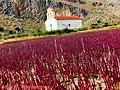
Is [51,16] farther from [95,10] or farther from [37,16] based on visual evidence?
[95,10]

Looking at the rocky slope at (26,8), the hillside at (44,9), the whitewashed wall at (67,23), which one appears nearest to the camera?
the whitewashed wall at (67,23)

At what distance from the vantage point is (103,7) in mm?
120875

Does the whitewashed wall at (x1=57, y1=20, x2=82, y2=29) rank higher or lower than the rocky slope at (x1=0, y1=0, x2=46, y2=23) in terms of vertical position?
lower

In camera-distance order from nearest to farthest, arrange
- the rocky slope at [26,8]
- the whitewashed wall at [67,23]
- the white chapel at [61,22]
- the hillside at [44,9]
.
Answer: the white chapel at [61,22]
the whitewashed wall at [67,23]
the hillside at [44,9]
the rocky slope at [26,8]

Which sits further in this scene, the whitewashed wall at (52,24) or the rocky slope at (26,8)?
the rocky slope at (26,8)

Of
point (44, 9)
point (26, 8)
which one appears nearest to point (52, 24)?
point (44, 9)

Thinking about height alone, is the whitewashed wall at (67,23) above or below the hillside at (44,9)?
below

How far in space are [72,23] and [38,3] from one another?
104 ft

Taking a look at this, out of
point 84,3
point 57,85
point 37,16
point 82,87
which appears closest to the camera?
point 82,87

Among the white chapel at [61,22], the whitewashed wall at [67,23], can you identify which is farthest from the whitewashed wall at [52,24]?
the whitewashed wall at [67,23]

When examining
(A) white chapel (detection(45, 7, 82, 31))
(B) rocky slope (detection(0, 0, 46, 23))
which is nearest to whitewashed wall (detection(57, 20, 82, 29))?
(A) white chapel (detection(45, 7, 82, 31))

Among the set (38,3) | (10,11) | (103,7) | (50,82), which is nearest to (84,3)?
(103,7)

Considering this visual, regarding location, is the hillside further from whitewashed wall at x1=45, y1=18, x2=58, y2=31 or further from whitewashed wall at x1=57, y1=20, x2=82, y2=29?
whitewashed wall at x1=57, y1=20, x2=82, y2=29

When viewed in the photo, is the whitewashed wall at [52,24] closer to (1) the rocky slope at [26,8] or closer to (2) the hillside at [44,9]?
(2) the hillside at [44,9]
